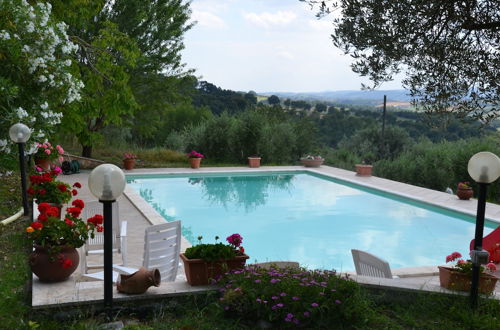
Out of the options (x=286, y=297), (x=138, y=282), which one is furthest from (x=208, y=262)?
(x=286, y=297)

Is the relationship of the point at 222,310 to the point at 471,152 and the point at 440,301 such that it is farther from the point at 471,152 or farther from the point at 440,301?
the point at 471,152

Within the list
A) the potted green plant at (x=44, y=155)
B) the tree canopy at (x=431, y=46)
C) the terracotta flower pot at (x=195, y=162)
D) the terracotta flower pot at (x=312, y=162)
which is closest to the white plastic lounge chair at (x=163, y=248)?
the tree canopy at (x=431, y=46)

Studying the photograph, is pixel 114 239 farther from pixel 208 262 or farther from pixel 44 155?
pixel 44 155

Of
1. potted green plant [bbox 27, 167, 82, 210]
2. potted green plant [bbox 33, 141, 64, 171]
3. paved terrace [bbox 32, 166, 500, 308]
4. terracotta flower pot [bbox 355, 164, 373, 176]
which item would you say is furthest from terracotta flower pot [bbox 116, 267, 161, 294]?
terracotta flower pot [bbox 355, 164, 373, 176]

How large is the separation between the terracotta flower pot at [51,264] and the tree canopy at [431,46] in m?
2.98

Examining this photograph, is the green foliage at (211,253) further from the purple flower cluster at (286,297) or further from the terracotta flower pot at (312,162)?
the terracotta flower pot at (312,162)

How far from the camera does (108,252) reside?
3301mm

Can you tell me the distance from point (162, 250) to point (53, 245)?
1.16 m

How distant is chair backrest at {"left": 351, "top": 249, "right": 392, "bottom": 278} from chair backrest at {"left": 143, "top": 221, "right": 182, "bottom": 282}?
1840 mm

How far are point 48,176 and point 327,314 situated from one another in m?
5.05

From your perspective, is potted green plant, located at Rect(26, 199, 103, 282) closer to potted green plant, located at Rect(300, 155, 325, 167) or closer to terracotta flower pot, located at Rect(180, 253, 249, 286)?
terracotta flower pot, located at Rect(180, 253, 249, 286)

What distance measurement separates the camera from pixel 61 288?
13.1 feet

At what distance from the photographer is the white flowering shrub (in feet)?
24.5

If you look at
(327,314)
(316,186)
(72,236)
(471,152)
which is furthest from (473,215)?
(72,236)
